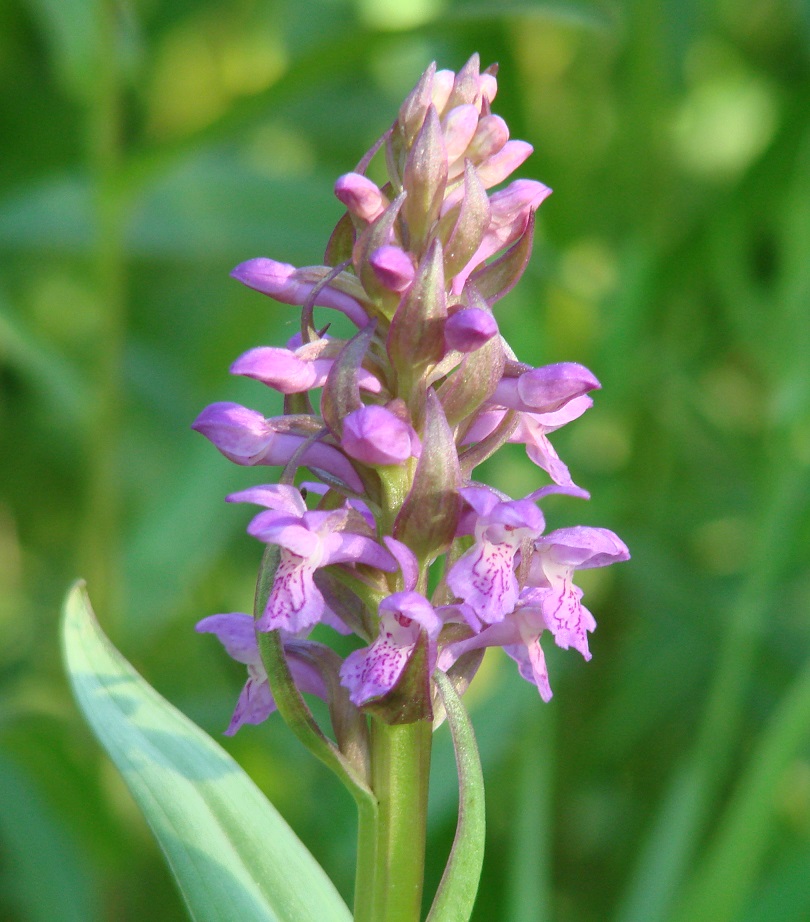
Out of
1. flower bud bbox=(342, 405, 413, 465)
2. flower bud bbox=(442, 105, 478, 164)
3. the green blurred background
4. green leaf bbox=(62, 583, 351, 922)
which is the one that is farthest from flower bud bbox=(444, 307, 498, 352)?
the green blurred background

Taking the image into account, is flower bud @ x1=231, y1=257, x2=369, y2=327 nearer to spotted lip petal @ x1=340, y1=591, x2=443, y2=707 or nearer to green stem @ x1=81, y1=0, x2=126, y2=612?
spotted lip petal @ x1=340, y1=591, x2=443, y2=707

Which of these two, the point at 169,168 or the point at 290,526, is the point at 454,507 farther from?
the point at 169,168

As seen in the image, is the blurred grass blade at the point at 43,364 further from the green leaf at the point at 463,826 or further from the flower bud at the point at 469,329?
the green leaf at the point at 463,826

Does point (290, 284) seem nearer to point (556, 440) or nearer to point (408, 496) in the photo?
point (408, 496)

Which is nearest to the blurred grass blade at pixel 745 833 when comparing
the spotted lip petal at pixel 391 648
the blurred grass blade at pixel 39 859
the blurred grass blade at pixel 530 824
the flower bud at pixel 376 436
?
the blurred grass blade at pixel 530 824

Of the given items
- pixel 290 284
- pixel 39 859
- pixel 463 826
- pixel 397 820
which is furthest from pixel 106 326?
pixel 463 826

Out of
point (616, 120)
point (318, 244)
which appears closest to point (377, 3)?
point (616, 120)

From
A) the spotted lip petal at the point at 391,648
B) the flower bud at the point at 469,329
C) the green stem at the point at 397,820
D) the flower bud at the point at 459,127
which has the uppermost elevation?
the flower bud at the point at 459,127
